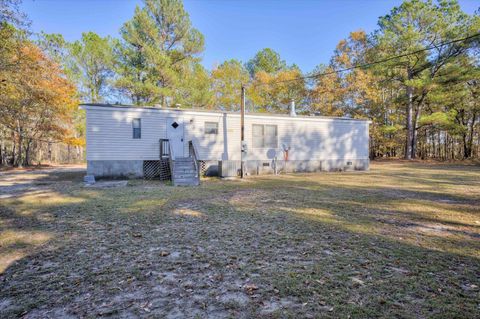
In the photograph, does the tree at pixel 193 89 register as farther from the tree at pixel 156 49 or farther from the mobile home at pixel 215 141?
the mobile home at pixel 215 141

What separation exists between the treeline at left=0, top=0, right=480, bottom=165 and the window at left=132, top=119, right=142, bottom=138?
9473 millimetres

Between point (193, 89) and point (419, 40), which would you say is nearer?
point (419, 40)

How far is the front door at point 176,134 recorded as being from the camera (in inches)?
500

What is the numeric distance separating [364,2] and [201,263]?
18.3 meters

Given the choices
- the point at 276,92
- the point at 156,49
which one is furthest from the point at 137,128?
the point at 276,92

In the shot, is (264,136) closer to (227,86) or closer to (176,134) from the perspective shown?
(176,134)

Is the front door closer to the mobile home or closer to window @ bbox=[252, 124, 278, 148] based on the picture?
the mobile home

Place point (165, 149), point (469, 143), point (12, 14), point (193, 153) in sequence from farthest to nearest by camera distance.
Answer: point (469, 143) → point (165, 149) → point (193, 153) → point (12, 14)

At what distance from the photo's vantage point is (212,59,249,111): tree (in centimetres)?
2731

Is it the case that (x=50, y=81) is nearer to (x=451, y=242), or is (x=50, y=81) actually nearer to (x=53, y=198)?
(x=53, y=198)

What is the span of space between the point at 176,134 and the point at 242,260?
10.4 meters

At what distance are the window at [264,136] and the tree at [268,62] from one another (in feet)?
68.7

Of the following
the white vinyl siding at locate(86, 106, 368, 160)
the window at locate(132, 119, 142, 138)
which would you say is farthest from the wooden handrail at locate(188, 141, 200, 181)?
the window at locate(132, 119, 142, 138)

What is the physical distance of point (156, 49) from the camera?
69.1ft
